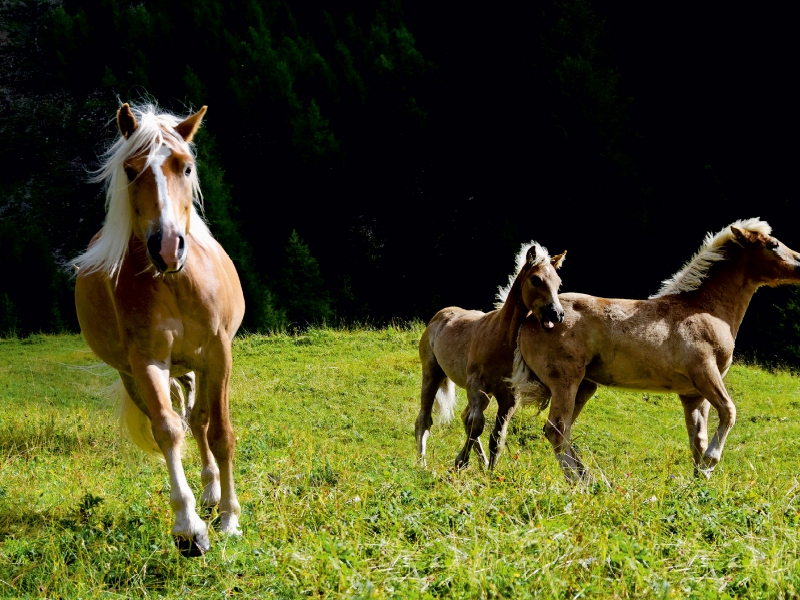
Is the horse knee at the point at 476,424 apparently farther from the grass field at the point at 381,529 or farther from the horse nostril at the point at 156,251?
the horse nostril at the point at 156,251

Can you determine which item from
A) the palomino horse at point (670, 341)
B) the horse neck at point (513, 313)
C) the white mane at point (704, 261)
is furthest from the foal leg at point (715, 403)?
the horse neck at point (513, 313)

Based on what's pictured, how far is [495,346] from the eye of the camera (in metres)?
7.66

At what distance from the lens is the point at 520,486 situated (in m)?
5.52

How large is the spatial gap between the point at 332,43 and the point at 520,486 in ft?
110

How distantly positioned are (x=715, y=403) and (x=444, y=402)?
3321mm

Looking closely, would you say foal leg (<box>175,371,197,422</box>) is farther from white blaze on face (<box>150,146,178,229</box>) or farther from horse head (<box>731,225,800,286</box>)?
horse head (<box>731,225,800,286</box>)

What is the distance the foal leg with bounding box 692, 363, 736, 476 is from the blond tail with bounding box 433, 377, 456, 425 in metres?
3.11

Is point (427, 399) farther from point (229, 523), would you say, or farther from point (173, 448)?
point (173, 448)

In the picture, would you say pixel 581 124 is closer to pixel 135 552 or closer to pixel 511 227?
pixel 511 227

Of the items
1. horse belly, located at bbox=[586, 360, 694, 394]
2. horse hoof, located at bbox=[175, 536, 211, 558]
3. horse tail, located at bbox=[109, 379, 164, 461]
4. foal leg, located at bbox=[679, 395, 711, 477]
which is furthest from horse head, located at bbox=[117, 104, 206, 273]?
foal leg, located at bbox=[679, 395, 711, 477]

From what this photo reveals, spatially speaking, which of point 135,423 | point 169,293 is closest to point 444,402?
point 135,423

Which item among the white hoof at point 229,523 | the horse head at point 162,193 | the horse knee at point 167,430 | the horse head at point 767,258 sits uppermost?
the horse head at point 162,193

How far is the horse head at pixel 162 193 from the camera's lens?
13.4 feet

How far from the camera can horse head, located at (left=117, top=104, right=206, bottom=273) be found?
4090mm
